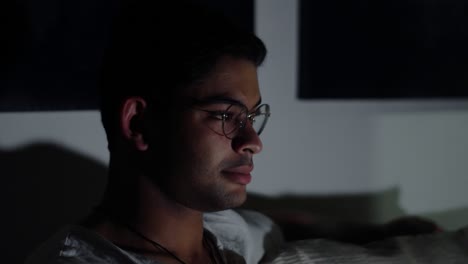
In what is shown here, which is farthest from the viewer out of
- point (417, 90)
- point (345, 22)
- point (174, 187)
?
point (417, 90)

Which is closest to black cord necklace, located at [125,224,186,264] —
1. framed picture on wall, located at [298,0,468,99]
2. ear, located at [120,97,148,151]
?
ear, located at [120,97,148,151]

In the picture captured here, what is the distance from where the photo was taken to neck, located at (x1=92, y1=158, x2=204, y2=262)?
0.96 metres

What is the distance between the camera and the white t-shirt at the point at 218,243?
877mm

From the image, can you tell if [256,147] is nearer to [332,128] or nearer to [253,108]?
[253,108]

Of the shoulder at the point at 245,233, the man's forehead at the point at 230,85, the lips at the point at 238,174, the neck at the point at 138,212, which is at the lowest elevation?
the shoulder at the point at 245,233

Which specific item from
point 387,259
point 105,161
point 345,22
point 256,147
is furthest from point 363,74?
point 105,161

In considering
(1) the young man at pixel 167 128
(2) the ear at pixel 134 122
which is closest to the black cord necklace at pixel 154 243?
(1) the young man at pixel 167 128

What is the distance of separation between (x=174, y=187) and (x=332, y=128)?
695 millimetres

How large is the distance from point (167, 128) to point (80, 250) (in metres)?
0.26

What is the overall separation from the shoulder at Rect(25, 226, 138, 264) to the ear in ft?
0.59

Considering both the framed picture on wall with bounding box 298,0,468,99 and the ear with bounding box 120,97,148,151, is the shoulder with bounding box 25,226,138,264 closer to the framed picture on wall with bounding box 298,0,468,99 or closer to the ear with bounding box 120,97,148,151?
the ear with bounding box 120,97,148,151

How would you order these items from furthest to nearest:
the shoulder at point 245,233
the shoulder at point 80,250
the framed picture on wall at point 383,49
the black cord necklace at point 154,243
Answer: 1. the framed picture on wall at point 383,49
2. the shoulder at point 245,233
3. the black cord necklace at point 154,243
4. the shoulder at point 80,250

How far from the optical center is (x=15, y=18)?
102 cm

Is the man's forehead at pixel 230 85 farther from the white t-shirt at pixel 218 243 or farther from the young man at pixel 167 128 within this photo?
the white t-shirt at pixel 218 243
